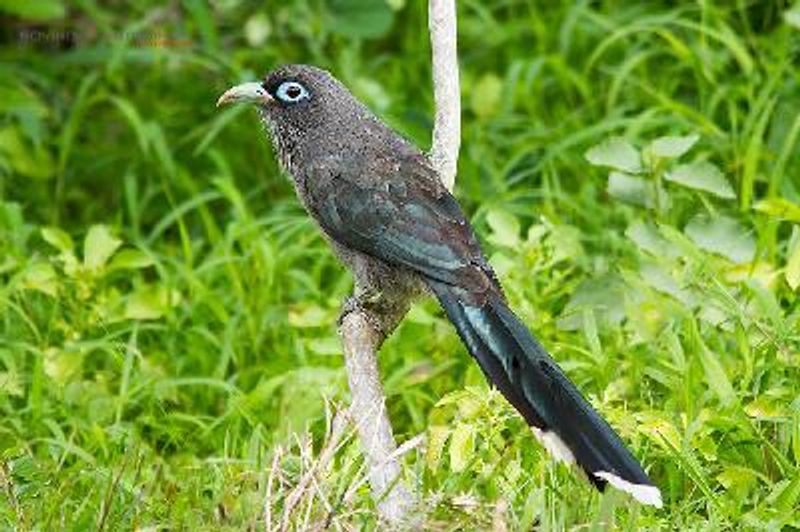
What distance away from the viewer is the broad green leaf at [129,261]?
230 inches

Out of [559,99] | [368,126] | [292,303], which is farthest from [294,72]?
[559,99]

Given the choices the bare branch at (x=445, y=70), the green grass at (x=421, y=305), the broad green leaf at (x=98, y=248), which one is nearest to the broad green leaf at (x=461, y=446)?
the green grass at (x=421, y=305)

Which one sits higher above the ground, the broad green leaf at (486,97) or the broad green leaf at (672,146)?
the broad green leaf at (672,146)

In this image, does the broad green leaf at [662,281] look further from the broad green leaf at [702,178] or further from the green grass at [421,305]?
the broad green leaf at [702,178]

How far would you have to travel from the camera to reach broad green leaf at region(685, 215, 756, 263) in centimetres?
554

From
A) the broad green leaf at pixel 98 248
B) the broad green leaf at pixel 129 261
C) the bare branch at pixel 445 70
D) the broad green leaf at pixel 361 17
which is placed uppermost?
the bare branch at pixel 445 70

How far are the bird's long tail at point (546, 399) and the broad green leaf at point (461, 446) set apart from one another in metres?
0.25

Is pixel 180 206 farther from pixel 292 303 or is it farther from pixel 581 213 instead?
pixel 581 213

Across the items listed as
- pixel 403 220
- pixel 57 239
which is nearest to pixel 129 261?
pixel 57 239

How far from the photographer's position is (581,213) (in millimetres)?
6375

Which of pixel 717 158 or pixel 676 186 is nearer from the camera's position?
pixel 676 186

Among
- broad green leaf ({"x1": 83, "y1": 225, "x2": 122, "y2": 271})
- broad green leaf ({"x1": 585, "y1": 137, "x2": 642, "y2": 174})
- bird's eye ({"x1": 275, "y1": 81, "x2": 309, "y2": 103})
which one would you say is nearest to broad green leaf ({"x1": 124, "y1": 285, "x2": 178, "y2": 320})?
broad green leaf ({"x1": 83, "y1": 225, "x2": 122, "y2": 271})

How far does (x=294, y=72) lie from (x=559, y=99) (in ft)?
8.54

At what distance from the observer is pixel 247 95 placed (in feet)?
15.8
